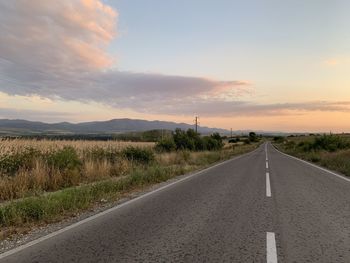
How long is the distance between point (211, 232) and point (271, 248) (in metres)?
1.34

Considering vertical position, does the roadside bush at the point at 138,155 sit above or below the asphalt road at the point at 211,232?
above

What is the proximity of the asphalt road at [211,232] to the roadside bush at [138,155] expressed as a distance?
42.2 feet

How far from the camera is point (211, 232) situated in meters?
7.07

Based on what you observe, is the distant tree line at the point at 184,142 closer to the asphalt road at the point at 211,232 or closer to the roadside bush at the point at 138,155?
the roadside bush at the point at 138,155

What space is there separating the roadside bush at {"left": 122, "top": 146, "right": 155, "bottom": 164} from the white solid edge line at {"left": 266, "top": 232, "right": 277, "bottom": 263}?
1773 centimetres

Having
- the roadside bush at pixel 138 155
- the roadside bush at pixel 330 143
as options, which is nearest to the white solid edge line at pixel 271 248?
the roadside bush at pixel 138 155

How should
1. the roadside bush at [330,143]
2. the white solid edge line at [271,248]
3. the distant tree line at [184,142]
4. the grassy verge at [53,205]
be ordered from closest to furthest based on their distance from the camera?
the white solid edge line at [271,248], the grassy verge at [53,205], the distant tree line at [184,142], the roadside bush at [330,143]

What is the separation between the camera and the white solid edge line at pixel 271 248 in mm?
5477

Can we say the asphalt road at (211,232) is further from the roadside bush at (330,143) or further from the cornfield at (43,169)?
the roadside bush at (330,143)

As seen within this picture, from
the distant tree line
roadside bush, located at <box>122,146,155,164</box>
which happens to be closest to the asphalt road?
roadside bush, located at <box>122,146,155,164</box>

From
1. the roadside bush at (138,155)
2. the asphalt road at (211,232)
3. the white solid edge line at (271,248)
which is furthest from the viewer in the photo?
the roadside bush at (138,155)

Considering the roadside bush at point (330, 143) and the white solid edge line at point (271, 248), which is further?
the roadside bush at point (330, 143)

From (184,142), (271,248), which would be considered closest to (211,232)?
(271,248)

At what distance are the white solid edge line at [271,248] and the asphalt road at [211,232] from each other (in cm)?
1
